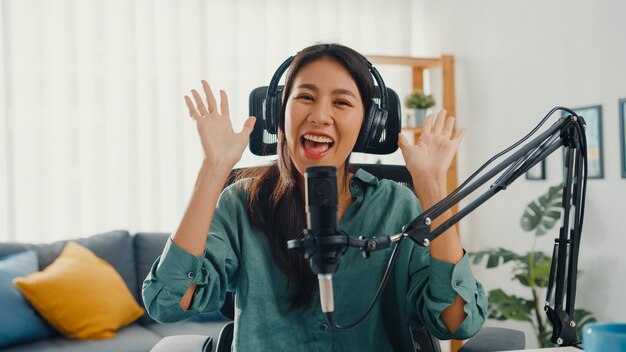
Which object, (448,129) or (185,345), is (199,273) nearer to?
(185,345)

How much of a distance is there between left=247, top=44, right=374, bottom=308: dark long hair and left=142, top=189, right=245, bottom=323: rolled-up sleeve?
0.07 meters

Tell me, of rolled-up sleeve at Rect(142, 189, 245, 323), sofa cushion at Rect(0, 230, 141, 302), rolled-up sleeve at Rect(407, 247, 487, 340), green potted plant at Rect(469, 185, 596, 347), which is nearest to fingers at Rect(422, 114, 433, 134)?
rolled-up sleeve at Rect(407, 247, 487, 340)

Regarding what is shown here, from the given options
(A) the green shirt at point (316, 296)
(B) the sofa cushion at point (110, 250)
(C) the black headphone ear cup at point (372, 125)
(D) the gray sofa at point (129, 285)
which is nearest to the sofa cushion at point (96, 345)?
(D) the gray sofa at point (129, 285)

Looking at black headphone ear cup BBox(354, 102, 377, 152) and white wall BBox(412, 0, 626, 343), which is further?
white wall BBox(412, 0, 626, 343)

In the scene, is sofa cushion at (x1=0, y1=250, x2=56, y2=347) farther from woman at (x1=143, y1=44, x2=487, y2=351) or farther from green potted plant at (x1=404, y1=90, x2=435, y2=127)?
green potted plant at (x1=404, y1=90, x2=435, y2=127)

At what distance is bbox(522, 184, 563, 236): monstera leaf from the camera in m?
3.55

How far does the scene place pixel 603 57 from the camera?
11.1 feet

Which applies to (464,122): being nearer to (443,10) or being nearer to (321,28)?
(443,10)

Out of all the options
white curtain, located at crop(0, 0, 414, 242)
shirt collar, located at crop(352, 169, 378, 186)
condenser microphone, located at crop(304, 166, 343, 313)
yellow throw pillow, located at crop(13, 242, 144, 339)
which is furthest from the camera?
white curtain, located at crop(0, 0, 414, 242)

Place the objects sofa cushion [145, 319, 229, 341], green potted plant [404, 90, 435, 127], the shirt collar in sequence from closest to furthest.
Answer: the shirt collar, sofa cushion [145, 319, 229, 341], green potted plant [404, 90, 435, 127]

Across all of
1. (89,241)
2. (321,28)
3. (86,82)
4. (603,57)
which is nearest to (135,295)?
(89,241)

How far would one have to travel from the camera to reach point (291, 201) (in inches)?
60.4

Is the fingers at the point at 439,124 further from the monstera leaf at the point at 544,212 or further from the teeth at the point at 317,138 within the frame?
the monstera leaf at the point at 544,212

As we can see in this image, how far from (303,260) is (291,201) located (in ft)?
0.46
